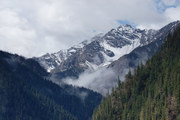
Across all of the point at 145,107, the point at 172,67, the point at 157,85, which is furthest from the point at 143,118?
the point at 172,67

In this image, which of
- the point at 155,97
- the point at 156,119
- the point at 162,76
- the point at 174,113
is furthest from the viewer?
the point at 162,76

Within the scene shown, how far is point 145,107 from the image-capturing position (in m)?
190

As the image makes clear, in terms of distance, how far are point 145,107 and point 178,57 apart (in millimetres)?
33950

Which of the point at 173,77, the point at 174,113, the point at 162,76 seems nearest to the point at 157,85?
the point at 162,76

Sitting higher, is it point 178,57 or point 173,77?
point 178,57

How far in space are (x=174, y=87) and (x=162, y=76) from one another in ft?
94.8

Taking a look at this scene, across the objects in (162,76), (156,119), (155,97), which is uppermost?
(162,76)

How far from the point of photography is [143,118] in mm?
184875

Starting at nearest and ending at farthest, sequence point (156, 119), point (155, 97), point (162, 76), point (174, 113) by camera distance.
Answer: point (174, 113), point (156, 119), point (155, 97), point (162, 76)

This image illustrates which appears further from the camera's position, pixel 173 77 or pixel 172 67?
pixel 172 67

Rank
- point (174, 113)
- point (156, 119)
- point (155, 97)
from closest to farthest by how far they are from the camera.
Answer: point (174, 113) → point (156, 119) → point (155, 97)

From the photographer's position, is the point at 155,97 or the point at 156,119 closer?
the point at 156,119

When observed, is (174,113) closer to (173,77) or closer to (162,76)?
(173,77)

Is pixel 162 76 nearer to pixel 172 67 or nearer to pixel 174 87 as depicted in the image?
pixel 172 67
